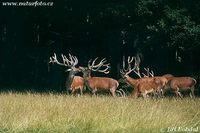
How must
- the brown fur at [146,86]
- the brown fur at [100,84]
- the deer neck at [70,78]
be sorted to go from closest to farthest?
the brown fur at [146,86] → the deer neck at [70,78] → the brown fur at [100,84]

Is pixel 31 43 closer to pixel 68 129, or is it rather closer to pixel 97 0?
pixel 97 0

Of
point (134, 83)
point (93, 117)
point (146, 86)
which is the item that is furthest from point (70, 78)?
point (93, 117)

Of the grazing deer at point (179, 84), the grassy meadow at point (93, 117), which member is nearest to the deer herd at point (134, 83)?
the grazing deer at point (179, 84)

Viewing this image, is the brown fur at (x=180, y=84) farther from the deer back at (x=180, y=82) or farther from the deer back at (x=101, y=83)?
the deer back at (x=101, y=83)

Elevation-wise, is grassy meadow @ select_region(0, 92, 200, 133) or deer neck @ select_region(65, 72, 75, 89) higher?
deer neck @ select_region(65, 72, 75, 89)

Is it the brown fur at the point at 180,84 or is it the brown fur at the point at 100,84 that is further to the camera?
the brown fur at the point at 100,84

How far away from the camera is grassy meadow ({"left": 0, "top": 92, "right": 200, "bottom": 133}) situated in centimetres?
941

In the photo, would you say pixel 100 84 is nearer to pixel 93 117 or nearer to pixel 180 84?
pixel 180 84

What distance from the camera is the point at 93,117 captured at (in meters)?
9.97

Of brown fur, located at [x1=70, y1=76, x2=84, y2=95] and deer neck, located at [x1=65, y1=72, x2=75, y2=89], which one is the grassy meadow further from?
brown fur, located at [x1=70, y1=76, x2=84, y2=95]

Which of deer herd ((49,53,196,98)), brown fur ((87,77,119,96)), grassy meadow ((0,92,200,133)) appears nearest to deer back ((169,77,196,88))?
deer herd ((49,53,196,98))

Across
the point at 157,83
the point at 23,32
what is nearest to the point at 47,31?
the point at 23,32

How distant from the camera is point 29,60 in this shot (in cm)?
3062

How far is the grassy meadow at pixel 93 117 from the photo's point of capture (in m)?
9.41
